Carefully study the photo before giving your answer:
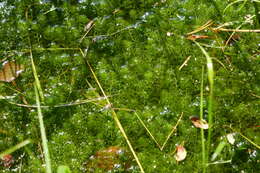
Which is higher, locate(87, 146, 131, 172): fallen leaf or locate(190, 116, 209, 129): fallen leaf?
locate(190, 116, 209, 129): fallen leaf

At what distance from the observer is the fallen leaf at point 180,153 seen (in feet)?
4.19

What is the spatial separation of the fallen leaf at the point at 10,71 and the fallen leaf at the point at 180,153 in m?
0.72

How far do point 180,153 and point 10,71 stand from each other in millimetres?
762

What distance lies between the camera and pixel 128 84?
→ 1443 millimetres

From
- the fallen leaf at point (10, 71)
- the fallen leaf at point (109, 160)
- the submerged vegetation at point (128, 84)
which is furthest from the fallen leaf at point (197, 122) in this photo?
the fallen leaf at point (10, 71)

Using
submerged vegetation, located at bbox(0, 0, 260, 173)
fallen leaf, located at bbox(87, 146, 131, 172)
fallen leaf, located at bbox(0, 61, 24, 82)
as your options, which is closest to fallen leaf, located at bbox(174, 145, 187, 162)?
submerged vegetation, located at bbox(0, 0, 260, 173)

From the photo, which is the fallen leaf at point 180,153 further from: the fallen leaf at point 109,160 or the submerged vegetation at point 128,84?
the fallen leaf at point 109,160

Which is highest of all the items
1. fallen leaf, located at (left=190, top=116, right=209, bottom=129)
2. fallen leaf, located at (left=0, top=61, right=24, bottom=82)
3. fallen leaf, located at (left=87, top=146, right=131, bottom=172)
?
fallen leaf, located at (left=0, top=61, right=24, bottom=82)

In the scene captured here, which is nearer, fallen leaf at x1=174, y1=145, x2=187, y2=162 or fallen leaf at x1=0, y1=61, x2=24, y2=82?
fallen leaf at x1=174, y1=145, x2=187, y2=162

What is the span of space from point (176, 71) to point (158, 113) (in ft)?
0.65

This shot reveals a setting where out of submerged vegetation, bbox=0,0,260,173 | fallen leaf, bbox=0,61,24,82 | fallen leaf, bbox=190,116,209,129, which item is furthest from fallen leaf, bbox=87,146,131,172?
fallen leaf, bbox=0,61,24,82

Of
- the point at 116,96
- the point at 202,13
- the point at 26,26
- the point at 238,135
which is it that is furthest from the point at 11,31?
the point at 238,135

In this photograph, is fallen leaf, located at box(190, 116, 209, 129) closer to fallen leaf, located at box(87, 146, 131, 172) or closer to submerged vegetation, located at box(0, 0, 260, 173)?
submerged vegetation, located at box(0, 0, 260, 173)

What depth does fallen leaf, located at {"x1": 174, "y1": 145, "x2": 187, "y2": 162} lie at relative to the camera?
4.19 ft
